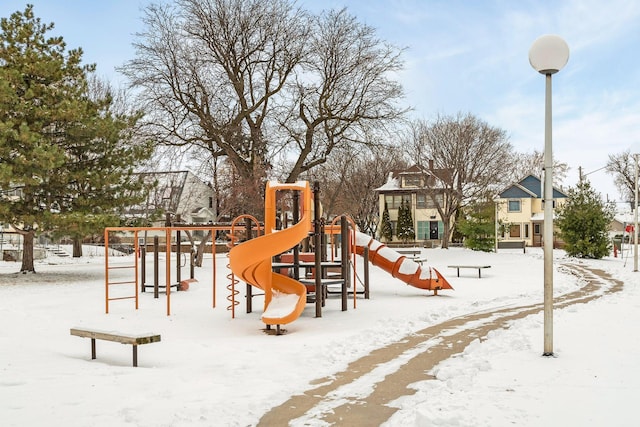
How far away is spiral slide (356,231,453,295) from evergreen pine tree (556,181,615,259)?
20.6 metres

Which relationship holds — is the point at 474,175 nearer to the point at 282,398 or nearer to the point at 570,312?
the point at 570,312

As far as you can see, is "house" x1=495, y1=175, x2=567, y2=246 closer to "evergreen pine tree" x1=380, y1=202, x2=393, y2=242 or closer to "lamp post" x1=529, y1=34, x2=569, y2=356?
"evergreen pine tree" x1=380, y1=202, x2=393, y2=242

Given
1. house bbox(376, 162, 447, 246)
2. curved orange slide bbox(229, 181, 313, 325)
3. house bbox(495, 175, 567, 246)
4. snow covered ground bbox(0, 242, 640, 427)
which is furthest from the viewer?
house bbox(495, 175, 567, 246)

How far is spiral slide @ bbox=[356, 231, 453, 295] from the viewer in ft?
57.3

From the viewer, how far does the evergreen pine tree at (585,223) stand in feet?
114

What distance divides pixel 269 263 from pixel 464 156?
29.8 metres

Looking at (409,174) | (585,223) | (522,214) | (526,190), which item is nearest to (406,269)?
(585,223)

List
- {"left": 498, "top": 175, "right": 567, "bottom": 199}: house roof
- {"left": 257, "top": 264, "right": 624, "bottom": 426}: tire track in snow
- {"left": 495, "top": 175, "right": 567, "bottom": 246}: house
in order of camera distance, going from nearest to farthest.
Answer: {"left": 257, "top": 264, "right": 624, "bottom": 426}: tire track in snow < {"left": 495, "top": 175, "right": 567, "bottom": 246}: house < {"left": 498, "top": 175, "right": 567, "bottom": 199}: house roof

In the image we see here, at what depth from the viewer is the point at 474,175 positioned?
4044 cm

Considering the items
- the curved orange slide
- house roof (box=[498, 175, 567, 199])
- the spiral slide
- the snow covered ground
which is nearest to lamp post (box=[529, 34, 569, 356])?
the snow covered ground

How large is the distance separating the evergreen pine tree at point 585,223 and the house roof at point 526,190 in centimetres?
2229

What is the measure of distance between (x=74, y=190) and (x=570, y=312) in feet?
58.8

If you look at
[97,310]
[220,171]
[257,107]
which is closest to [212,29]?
[257,107]

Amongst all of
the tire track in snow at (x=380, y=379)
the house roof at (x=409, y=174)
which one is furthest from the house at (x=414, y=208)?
the tire track in snow at (x=380, y=379)
